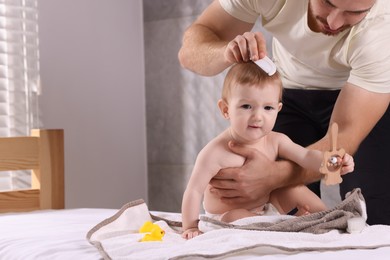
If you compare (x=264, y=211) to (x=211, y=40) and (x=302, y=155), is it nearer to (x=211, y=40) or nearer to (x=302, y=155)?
(x=302, y=155)

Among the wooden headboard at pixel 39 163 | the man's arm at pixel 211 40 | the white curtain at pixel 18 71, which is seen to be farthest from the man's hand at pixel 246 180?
the white curtain at pixel 18 71

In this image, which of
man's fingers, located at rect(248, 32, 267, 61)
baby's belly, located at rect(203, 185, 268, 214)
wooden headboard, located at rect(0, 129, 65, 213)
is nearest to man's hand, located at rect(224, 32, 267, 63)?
man's fingers, located at rect(248, 32, 267, 61)

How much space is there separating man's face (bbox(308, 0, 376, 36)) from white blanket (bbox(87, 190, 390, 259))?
584mm

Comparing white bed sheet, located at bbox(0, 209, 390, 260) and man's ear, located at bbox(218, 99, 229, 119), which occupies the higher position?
man's ear, located at bbox(218, 99, 229, 119)

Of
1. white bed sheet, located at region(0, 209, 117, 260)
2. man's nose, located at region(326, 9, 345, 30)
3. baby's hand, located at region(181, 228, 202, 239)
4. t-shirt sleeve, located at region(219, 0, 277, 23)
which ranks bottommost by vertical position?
white bed sheet, located at region(0, 209, 117, 260)

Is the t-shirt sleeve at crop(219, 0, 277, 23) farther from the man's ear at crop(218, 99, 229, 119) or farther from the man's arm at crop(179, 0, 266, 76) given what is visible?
the man's ear at crop(218, 99, 229, 119)

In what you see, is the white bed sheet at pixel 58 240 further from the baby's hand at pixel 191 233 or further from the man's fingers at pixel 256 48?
the man's fingers at pixel 256 48

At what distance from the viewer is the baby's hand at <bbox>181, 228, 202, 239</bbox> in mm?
1533

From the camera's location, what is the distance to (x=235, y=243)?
1307mm

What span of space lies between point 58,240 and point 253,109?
0.48 meters

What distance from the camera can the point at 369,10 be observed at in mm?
1909

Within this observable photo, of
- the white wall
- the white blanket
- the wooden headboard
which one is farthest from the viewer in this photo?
the white wall

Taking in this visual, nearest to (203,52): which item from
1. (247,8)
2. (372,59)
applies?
(247,8)

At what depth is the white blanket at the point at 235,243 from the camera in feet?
4.21
